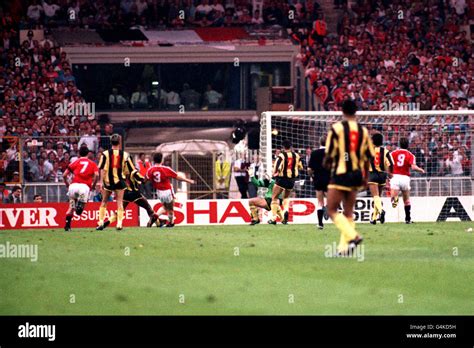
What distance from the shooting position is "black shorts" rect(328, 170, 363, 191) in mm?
14844

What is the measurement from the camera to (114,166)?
24719 millimetres

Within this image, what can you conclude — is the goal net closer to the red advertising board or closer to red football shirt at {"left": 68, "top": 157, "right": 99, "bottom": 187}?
the red advertising board

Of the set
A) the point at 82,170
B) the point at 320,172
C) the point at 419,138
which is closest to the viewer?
the point at 320,172

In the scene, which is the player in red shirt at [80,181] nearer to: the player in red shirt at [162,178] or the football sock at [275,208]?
the player in red shirt at [162,178]

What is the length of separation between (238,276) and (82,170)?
35.9ft

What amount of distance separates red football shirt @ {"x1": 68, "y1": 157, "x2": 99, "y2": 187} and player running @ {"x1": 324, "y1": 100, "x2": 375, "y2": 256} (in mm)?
11299

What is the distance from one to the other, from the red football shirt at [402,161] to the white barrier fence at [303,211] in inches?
106

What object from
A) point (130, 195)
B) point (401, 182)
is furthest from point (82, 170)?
point (401, 182)

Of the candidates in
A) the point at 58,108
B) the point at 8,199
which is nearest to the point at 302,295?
the point at 8,199

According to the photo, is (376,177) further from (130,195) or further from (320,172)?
(130,195)

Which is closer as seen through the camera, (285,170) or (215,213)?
(285,170)

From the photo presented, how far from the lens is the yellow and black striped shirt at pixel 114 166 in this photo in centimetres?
2470

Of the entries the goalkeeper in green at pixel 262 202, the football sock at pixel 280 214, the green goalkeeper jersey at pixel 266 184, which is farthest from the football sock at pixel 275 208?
the green goalkeeper jersey at pixel 266 184

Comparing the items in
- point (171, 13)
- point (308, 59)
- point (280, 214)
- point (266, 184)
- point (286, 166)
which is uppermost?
point (171, 13)
